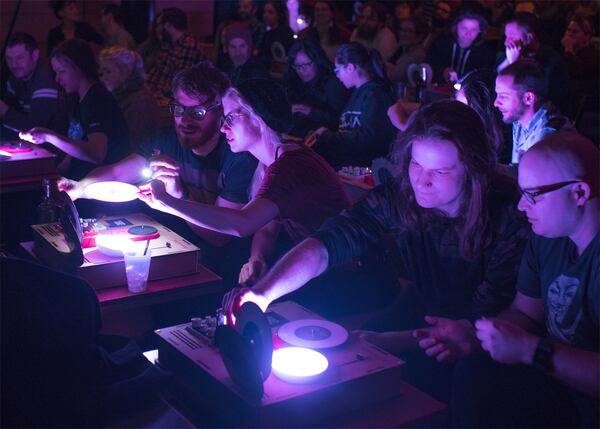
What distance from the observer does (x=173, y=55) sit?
6668 millimetres

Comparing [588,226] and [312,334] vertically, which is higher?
[588,226]

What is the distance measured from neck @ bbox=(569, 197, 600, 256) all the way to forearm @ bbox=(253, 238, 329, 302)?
2.22ft

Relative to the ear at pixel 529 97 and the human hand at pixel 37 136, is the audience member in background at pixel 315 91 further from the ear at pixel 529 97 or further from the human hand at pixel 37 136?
the human hand at pixel 37 136

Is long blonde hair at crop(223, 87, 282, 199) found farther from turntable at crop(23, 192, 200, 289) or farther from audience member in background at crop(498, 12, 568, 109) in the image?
audience member in background at crop(498, 12, 568, 109)

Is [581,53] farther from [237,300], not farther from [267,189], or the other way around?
[237,300]

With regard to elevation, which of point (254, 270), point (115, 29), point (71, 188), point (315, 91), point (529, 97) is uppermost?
point (115, 29)

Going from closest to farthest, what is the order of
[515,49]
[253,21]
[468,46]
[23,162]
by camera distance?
1. [23,162]
2. [515,49]
3. [468,46]
4. [253,21]

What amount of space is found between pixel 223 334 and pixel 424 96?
3.77 meters

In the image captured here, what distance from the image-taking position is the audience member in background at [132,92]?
4180 mm

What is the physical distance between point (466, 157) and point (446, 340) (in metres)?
0.54

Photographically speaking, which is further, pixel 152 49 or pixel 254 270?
pixel 152 49

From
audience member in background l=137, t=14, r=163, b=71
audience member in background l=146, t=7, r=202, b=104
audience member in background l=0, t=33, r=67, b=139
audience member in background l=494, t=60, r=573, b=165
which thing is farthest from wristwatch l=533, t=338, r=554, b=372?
audience member in background l=137, t=14, r=163, b=71

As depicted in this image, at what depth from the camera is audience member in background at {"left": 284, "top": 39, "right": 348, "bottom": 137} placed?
5672mm

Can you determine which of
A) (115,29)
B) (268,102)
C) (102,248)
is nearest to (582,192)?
(268,102)
